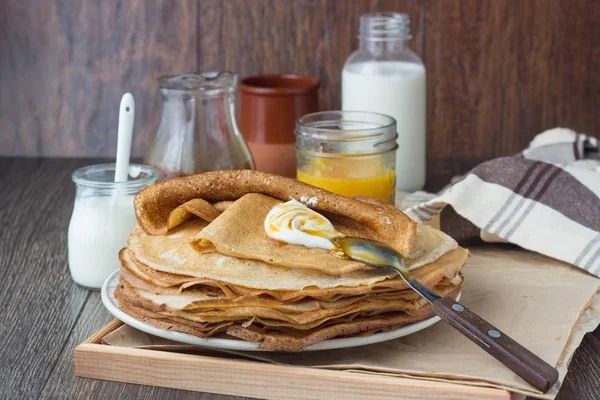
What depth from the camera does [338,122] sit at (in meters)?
1.34

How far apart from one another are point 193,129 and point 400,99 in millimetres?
424

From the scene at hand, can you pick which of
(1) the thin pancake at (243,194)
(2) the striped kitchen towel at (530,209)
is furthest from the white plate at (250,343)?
(2) the striped kitchen towel at (530,209)

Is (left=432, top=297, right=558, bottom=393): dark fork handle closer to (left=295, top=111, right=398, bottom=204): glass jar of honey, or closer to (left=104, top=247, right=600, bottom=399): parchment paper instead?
(left=104, top=247, right=600, bottom=399): parchment paper

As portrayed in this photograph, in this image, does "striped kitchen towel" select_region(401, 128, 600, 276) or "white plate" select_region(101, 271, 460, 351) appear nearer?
"white plate" select_region(101, 271, 460, 351)

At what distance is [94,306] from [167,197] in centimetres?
19

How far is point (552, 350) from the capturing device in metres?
0.91

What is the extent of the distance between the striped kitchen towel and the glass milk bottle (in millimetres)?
263

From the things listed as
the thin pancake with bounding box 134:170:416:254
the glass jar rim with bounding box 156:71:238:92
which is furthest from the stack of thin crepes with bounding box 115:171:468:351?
the glass jar rim with bounding box 156:71:238:92

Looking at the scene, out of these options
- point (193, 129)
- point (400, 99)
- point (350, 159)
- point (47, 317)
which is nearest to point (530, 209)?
point (350, 159)

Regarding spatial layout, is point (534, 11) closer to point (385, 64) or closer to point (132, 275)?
point (385, 64)

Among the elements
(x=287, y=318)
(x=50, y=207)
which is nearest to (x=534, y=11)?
(x=50, y=207)

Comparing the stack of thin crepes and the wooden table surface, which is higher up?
the stack of thin crepes

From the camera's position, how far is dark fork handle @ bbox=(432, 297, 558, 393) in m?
0.80

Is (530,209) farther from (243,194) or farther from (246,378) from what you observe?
(246,378)
